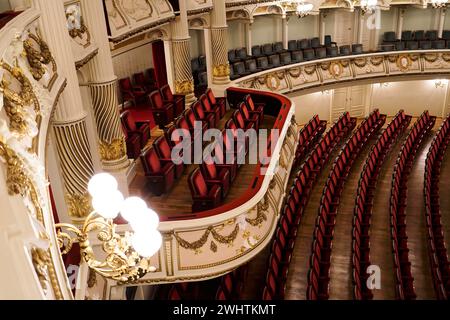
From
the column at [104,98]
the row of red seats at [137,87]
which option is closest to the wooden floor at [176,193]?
the column at [104,98]

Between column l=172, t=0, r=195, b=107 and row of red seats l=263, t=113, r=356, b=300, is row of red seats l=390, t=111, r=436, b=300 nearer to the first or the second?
row of red seats l=263, t=113, r=356, b=300

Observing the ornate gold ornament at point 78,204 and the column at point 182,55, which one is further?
the column at point 182,55

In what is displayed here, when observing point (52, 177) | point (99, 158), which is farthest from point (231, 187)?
point (52, 177)

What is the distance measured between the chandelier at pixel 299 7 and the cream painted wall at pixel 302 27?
1.09 m

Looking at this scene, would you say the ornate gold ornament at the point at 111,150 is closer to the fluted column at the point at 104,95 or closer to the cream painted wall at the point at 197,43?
the fluted column at the point at 104,95

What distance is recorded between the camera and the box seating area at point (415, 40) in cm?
1219

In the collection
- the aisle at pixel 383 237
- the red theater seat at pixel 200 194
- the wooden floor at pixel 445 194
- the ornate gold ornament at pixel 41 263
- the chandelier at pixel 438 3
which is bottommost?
the wooden floor at pixel 445 194

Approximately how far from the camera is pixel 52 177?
422 cm

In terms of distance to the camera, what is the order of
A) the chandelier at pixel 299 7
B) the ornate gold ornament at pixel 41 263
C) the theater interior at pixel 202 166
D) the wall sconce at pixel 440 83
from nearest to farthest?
the ornate gold ornament at pixel 41 263 → the theater interior at pixel 202 166 → the chandelier at pixel 299 7 → the wall sconce at pixel 440 83

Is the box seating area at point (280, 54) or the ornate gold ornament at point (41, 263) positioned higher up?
the ornate gold ornament at point (41, 263)

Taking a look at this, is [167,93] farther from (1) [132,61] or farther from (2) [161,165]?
(2) [161,165]
